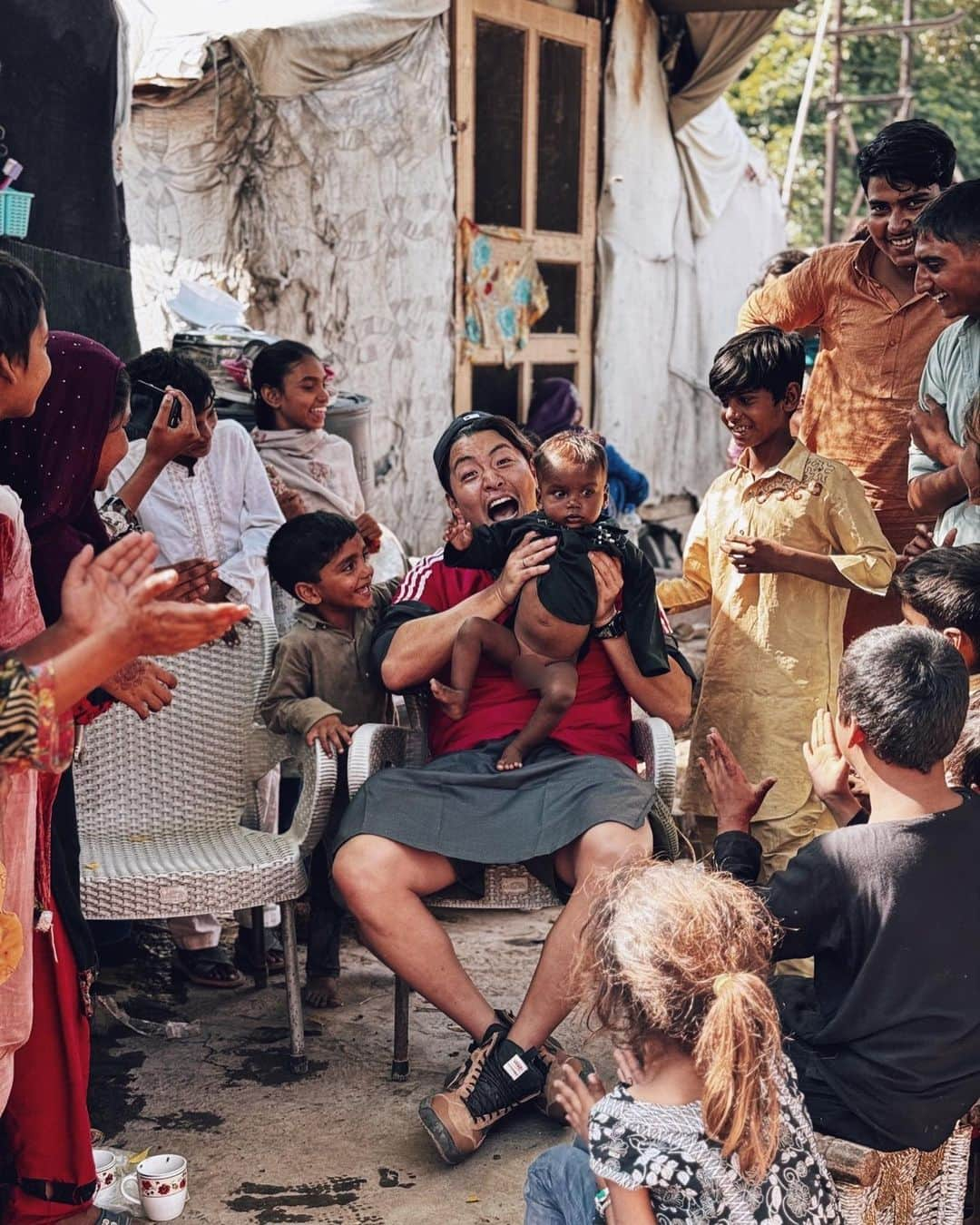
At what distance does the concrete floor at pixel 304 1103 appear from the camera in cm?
303

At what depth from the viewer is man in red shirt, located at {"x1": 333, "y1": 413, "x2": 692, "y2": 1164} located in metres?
3.27

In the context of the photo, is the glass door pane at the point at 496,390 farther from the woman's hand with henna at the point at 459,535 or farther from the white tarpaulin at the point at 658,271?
the woman's hand with henna at the point at 459,535

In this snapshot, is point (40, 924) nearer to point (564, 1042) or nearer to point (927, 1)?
point (564, 1042)

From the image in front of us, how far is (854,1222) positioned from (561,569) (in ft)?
5.53

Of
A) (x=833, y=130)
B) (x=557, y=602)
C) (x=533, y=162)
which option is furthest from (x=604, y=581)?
(x=833, y=130)

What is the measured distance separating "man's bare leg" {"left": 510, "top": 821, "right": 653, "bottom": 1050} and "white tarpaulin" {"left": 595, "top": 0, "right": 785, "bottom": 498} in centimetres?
640

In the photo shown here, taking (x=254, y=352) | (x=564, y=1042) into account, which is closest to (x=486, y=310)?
(x=254, y=352)

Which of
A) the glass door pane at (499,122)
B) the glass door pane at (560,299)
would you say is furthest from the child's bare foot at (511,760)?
the glass door pane at (560,299)

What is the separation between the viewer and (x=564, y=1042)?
150 inches

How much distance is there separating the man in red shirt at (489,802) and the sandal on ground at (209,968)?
0.86m

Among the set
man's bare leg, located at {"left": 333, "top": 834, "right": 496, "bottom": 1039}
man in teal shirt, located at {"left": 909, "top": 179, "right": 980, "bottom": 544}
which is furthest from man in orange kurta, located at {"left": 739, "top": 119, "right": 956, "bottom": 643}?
man's bare leg, located at {"left": 333, "top": 834, "right": 496, "bottom": 1039}

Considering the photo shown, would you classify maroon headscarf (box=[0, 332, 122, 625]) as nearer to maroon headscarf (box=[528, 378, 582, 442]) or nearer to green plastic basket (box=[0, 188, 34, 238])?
green plastic basket (box=[0, 188, 34, 238])

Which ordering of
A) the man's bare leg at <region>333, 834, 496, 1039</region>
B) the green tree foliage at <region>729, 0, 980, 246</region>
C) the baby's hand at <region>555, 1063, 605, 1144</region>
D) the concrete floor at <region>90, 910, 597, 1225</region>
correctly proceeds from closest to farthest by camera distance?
1. the baby's hand at <region>555, 1063, 605, 1144</region>
2. the concrete floor at <region>90, 910, 597, 1225</region>
3. the man's bare leg at <region>333, 834, 496, 1039</region>
4. the green tree foliage at <region>729, 0, 980, 246</region>

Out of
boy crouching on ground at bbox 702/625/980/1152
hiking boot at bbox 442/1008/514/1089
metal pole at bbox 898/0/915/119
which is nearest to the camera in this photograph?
boy crouching on ground at bbox 702/625/980/1152
